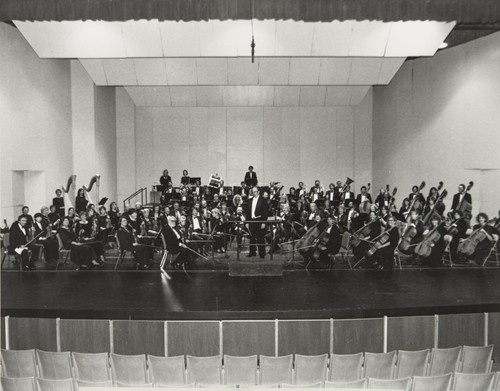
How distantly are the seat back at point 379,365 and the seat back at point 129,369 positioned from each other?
2730 millimetres

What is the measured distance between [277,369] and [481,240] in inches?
265

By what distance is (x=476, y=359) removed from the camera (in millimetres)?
7445

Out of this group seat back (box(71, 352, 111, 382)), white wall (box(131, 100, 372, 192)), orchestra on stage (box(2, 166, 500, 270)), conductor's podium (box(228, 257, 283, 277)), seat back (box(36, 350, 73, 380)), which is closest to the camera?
seat back (box(71, 352, 111, 382))

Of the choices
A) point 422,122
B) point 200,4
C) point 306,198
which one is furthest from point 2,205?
point 422,122

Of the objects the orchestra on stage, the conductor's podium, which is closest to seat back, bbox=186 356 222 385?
the orchestra on stage

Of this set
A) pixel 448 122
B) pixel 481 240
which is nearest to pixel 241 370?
pixel 481 240

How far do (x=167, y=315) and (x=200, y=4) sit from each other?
6.40 meters

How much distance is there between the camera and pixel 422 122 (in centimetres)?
1777

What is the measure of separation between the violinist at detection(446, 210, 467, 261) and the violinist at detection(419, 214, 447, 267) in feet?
0.45

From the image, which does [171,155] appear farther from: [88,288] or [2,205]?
[88,288]

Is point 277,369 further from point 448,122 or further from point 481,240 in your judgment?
point 448,122

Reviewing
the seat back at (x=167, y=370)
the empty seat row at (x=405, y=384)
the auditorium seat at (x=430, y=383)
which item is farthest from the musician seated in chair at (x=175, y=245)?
the auditorium seat at (x=430, y=383)

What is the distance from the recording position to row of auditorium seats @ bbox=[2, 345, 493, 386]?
6984 mm

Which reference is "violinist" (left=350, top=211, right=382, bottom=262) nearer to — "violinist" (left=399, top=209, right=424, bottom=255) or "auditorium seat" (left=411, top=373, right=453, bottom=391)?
"violinist" (left=399, top=209, right=424, bottom=255)
